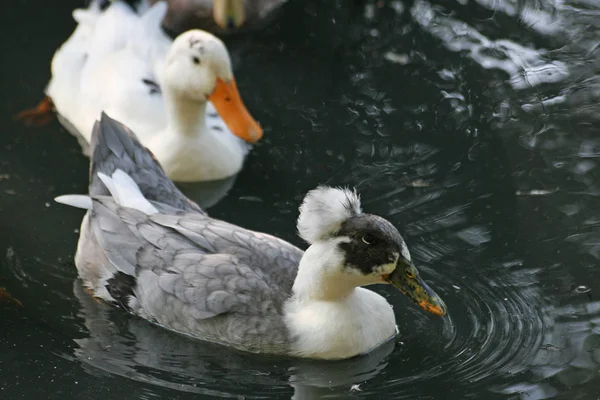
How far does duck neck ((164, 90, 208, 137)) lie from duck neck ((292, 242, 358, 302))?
7.11 ft

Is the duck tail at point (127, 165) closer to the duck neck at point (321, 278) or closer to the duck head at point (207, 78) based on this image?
the duck head at point (207, 78)

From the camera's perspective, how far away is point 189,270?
19.0 feet

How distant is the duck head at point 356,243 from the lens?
537 centimetres

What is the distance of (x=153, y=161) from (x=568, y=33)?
372cm

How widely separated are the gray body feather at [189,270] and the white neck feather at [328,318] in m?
0.08

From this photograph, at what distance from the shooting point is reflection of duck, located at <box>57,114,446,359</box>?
541cm

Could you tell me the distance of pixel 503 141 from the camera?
293 inches

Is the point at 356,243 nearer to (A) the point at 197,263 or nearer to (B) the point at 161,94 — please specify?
(A) the point at 197,263

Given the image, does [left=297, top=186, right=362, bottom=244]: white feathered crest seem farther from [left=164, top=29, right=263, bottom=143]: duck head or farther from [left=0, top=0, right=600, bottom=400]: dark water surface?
[left=164, top=29, right=263, bottom=143]: duck head

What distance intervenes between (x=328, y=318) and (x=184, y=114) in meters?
2.41

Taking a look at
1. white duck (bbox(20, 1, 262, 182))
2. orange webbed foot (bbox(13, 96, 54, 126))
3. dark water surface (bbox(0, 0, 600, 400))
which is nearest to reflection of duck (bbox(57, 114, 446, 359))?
dark water surface (bbox(0, 0, 600, 400))

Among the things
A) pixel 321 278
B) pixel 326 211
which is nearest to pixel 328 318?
pixel 321 278

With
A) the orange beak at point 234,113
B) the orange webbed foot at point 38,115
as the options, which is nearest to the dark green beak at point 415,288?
the orange beak at point 234,113

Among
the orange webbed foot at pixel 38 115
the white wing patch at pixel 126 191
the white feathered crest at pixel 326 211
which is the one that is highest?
the white feathered crest at pixel 326 211
